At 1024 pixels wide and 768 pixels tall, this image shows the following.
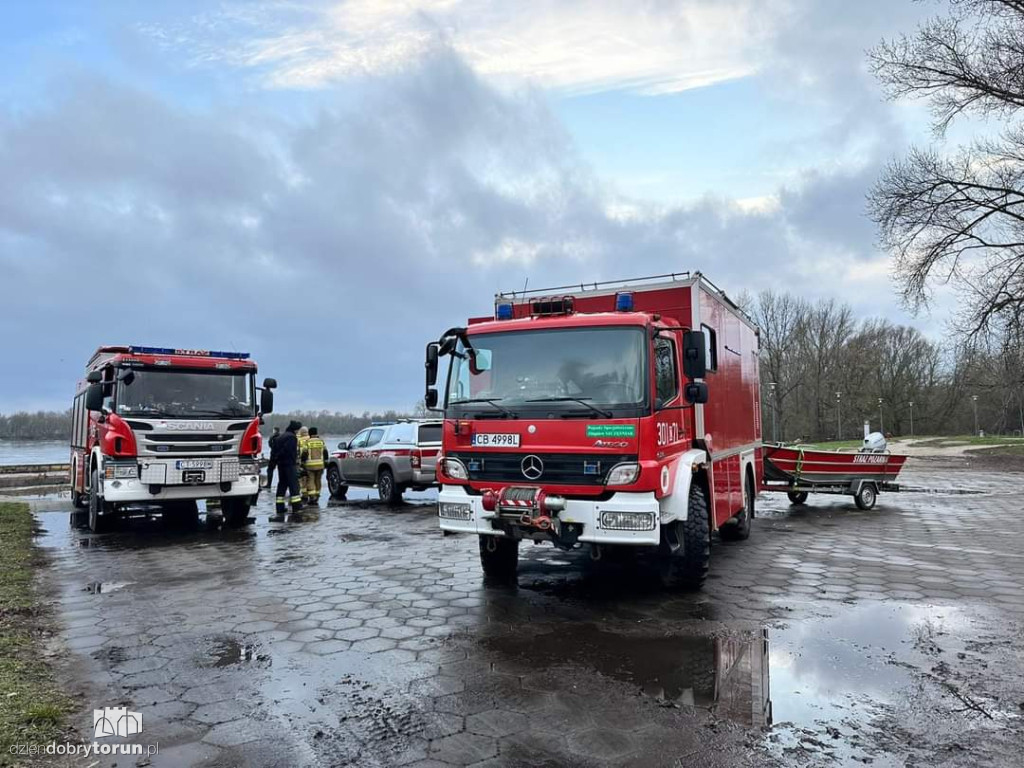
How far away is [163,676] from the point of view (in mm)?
4672

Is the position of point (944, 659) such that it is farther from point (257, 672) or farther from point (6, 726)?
point (6, 726)

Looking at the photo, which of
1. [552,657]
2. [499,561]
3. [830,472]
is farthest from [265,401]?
[830,472]

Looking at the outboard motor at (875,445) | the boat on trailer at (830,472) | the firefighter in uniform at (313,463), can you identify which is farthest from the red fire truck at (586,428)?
the firefighter in uniform at (313,463)

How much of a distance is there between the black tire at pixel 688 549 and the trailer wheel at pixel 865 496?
8370 mm

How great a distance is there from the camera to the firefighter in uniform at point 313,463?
1570 cm

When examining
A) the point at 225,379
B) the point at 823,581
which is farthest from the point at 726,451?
the point at 225,379

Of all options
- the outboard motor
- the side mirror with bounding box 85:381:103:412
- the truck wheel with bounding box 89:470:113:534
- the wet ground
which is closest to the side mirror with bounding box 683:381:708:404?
the wet ground

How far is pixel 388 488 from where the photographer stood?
51.2ft

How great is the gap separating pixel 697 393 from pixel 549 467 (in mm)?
1673

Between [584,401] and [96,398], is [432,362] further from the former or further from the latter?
[96,398]

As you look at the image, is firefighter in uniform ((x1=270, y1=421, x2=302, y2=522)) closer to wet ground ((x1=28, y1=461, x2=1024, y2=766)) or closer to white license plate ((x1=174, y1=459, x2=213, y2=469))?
white license plate ((x1=174, y1=459, x2=213, y2=469))

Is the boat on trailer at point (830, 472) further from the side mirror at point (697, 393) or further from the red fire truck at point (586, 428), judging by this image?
the side mirror at point (697, 393)

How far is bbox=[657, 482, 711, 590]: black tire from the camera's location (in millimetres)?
6547

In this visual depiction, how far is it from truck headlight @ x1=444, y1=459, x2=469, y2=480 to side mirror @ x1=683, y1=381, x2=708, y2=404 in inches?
91.1
